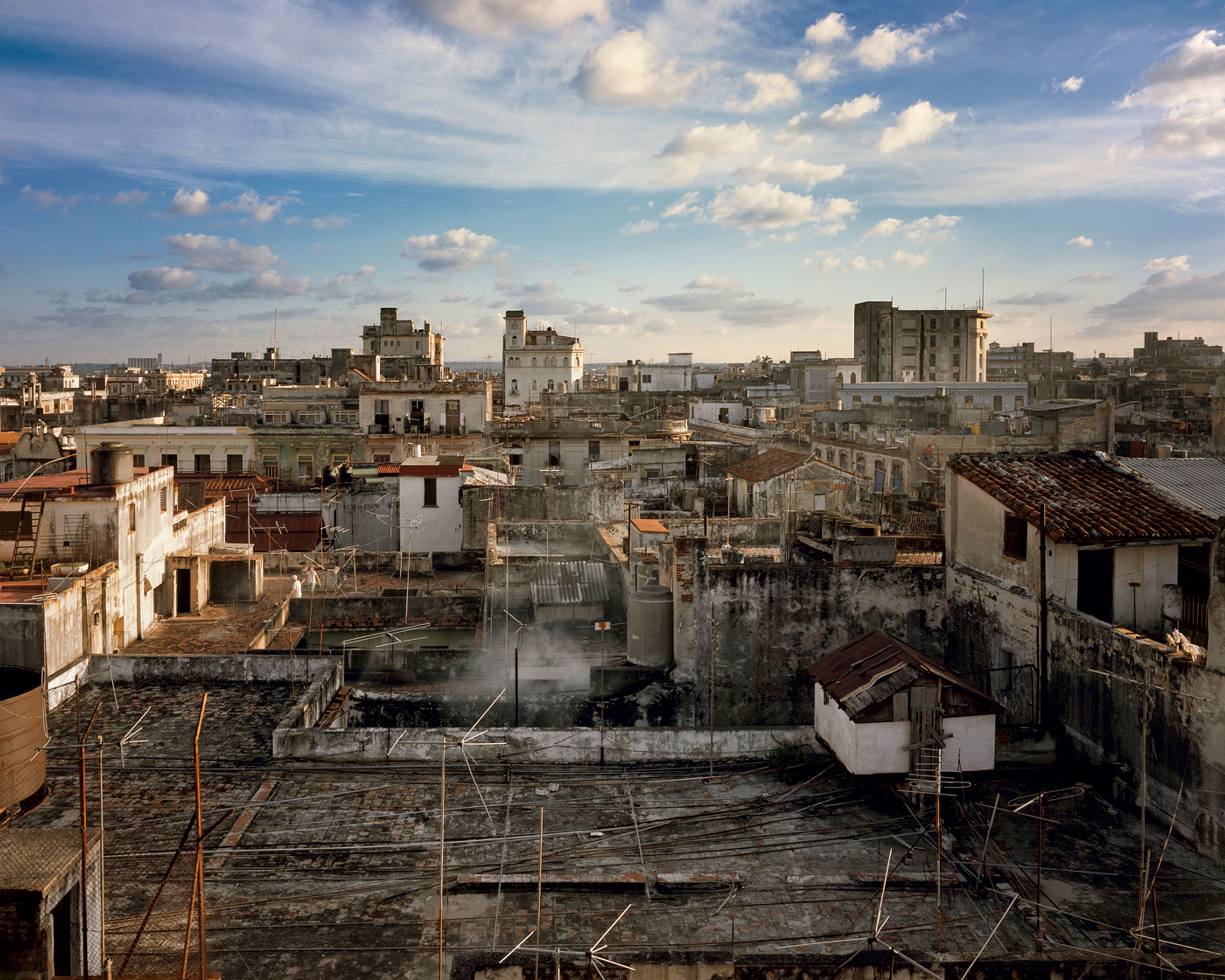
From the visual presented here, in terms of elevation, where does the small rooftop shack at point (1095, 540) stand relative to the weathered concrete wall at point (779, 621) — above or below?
above

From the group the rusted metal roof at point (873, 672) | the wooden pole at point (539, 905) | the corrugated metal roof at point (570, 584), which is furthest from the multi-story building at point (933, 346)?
the wooden pole at point (539, 905)

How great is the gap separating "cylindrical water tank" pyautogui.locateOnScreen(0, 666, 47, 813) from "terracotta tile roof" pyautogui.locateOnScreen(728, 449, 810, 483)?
25104 mm

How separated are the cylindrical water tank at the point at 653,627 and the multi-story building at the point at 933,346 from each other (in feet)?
249

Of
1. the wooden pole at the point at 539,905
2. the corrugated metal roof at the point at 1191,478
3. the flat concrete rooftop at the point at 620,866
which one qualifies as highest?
the corrugated metal roof at the point at 1191,478

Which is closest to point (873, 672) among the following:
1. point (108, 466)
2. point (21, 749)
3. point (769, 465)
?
point (21, 749)

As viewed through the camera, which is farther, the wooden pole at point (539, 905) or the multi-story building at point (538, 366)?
the multi-story building at point (538, 366)

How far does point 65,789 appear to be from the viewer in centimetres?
1273

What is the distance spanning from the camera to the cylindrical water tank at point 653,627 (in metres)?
17.0

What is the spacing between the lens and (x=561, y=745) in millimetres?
13195

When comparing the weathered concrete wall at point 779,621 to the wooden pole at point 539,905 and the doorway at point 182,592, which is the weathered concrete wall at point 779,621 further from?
the doorway at point 182,592

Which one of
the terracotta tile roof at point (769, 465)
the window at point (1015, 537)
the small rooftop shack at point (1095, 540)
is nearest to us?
the small rooftop shack at point (1095, 540)

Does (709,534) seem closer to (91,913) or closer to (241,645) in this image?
(241,645)

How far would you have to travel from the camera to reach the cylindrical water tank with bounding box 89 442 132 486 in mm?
22328

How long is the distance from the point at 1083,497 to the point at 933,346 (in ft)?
259
